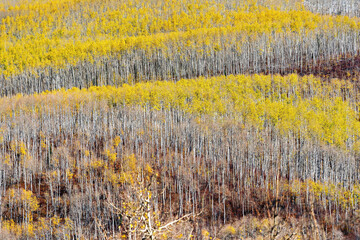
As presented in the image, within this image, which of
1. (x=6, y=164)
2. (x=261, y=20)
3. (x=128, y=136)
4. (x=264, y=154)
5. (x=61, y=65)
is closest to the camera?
(x=264, y=154)

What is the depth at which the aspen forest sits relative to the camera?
182 ft

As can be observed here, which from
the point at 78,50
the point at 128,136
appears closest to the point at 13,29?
the point at 78,50

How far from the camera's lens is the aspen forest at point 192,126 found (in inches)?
2190

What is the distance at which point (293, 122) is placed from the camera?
6919 centimetres

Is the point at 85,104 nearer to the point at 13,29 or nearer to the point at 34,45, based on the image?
the point at 34,45

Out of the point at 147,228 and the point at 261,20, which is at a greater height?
the point at 261,20

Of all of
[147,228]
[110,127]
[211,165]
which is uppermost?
[147,228]

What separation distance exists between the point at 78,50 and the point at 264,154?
3056 inches

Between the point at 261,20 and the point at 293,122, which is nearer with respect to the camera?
the point at 293,122

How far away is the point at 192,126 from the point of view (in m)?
74.0

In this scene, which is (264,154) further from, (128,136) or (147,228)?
(147,228)

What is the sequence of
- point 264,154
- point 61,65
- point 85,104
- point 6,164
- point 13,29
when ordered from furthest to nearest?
point 13,29
point 61,65
point 85,104
point 6,164
point 264,154

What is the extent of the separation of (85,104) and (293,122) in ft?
151

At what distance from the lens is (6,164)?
69.4 metres
